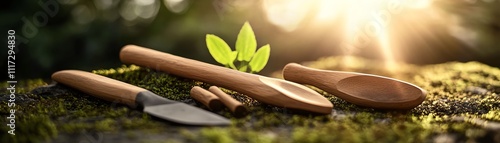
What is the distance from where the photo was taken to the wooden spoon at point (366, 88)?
5.97 feet

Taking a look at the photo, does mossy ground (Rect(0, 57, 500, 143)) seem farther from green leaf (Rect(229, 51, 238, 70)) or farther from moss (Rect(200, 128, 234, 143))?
green leaf (Rect(229, 51, 238, 70))

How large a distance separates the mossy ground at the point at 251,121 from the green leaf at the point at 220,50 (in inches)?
5.9

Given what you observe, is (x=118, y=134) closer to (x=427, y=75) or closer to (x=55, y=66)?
(x=427, y=75)

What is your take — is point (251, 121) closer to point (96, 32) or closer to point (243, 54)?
point (243, 54)

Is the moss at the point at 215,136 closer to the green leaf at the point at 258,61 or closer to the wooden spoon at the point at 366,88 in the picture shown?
the wooden spoon at the point at 366,88

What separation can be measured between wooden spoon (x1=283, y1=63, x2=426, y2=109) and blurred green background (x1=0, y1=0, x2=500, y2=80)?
2132 millimetres

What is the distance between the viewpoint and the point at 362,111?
6.01 feet

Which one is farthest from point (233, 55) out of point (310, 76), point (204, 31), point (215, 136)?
point (204, 31)

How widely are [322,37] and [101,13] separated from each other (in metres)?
1.92

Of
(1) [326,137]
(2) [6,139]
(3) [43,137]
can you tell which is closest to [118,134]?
(3) [43,137]

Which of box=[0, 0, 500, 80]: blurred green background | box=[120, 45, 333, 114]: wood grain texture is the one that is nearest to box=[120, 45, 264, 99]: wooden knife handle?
box=[120, 45, 333, 114]: wood grain texture

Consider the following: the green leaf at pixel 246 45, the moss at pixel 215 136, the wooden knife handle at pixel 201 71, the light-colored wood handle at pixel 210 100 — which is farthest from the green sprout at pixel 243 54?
the moss at pixel 215 136

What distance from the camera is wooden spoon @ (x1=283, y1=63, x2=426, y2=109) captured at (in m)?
1.82

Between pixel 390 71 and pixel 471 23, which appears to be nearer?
pixel 390 71
